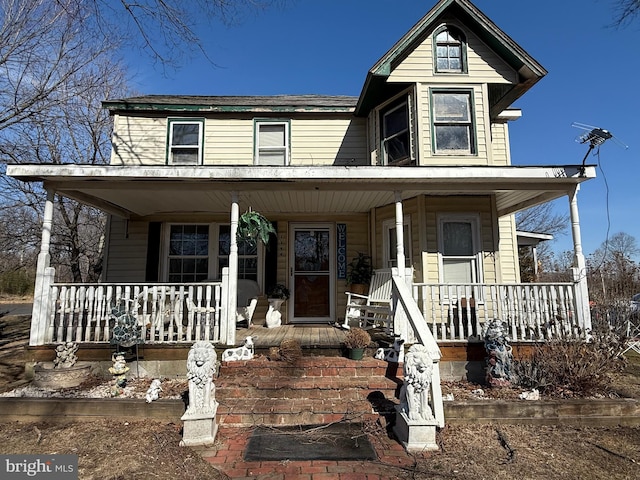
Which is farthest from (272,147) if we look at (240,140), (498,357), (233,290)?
(498,357)

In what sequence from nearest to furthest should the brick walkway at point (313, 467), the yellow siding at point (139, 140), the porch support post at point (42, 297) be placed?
the brick walkway at point (313, 467) < the porch support post at point (42, 297) < the yellow siding at point (139, 140)

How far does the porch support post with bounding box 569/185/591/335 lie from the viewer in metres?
5.23

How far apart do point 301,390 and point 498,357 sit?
8.83 ft

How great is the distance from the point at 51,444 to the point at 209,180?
3654 millimetres

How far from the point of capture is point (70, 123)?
10.5 m

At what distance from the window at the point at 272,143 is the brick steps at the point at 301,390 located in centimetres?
491

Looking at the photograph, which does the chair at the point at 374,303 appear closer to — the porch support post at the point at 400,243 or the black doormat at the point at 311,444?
the porch support post at the point at 400,243

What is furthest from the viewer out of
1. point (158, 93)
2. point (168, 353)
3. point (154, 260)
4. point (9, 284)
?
point (9, 284)

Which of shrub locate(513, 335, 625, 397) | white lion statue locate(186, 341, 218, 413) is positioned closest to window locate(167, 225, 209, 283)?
white lion statue locate(186, 341, 218, 413)

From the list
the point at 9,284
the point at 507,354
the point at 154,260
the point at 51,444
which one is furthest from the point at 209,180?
the point at 9,284

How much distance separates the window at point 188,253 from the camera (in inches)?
304

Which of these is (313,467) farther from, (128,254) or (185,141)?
(185,141)

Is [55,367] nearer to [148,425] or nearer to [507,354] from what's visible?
[148,425]

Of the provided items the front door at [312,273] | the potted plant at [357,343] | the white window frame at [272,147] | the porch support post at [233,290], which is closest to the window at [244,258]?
the front door at [312,273]
